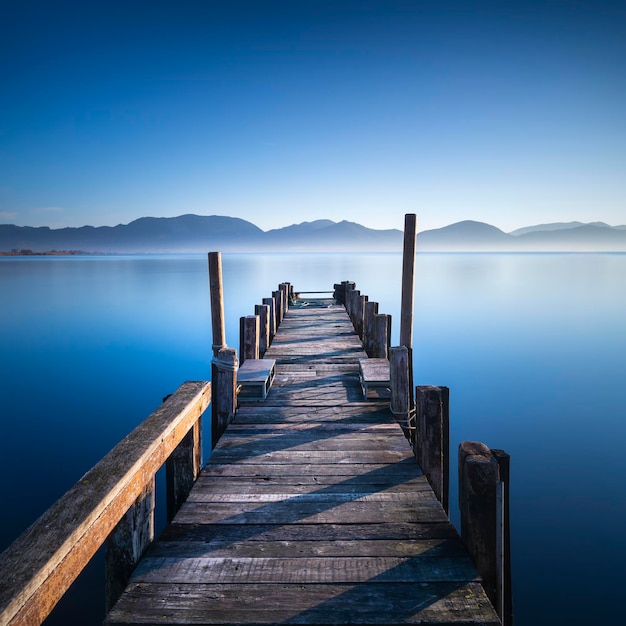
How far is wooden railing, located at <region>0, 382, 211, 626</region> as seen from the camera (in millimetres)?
1710

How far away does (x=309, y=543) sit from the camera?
329 cm

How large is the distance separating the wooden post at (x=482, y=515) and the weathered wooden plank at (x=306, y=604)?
9.6 inches

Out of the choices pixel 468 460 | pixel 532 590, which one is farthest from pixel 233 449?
pixel 532 590

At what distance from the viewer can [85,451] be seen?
10.5 m

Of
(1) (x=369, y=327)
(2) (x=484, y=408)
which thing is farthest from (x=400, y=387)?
(2) (x=484, y=408)

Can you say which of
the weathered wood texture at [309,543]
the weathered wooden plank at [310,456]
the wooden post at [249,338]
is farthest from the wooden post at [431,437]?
the wooden post at [249,338]

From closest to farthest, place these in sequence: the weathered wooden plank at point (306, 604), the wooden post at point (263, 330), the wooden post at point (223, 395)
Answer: the weathered wooden plank at point (306, 604)
the wooden post at point (223, 395)
the wooden post at point (263, 330)

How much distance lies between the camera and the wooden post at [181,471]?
402 cm

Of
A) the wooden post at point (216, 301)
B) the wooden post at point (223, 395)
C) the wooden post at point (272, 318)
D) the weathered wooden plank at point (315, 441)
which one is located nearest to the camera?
the weathered wooden plank at point (315, 441)

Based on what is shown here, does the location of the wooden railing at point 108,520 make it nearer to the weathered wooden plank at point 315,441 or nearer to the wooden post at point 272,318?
the weathered wooden plank at point 315,441

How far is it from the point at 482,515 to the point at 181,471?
289 cm

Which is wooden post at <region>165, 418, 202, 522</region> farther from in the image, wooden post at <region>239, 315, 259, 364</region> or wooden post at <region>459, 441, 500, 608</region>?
wooden post at <region>239, 315, 259, 364</region>

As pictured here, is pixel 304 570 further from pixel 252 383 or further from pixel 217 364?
pixel 252 383

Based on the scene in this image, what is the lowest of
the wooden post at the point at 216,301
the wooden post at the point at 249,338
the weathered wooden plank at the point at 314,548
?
the weathered wooden plank at the point at 314,548
